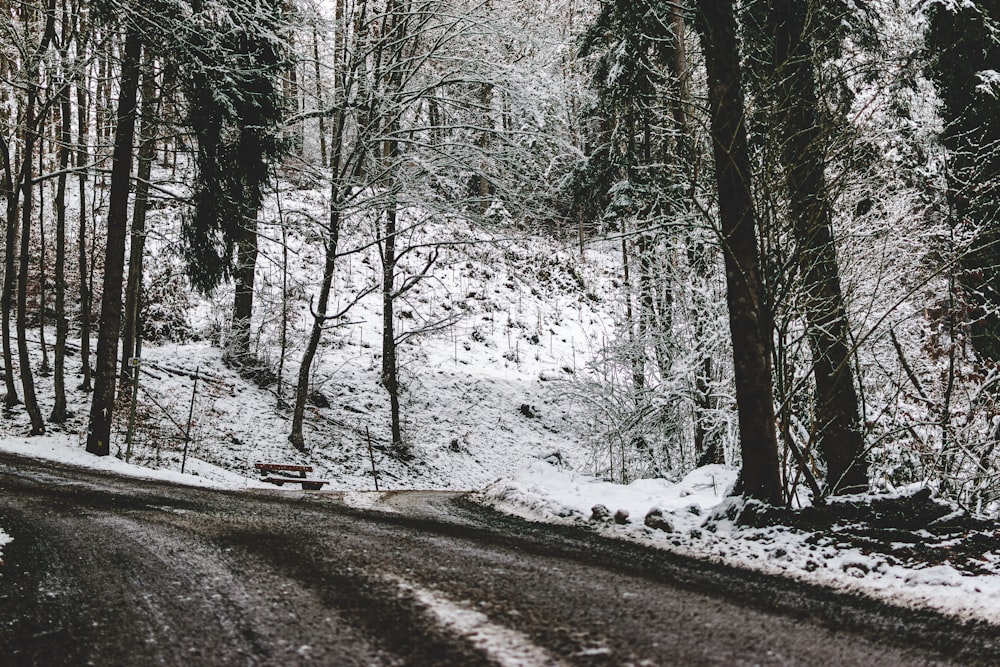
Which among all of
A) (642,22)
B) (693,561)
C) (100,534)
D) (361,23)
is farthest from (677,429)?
(361,23)

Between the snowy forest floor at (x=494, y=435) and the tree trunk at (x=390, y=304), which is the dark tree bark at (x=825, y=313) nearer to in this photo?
the snowy forest floor at (x=494, y=435)

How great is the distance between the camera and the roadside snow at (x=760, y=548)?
3338mm

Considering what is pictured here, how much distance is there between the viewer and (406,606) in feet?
9.00

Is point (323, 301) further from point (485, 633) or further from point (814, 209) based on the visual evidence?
point (485, 633)

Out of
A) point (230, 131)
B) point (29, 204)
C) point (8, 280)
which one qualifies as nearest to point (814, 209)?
point (230, 131)

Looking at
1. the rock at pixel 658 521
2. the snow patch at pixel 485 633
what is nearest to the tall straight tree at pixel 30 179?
the rock at pixel 658 521

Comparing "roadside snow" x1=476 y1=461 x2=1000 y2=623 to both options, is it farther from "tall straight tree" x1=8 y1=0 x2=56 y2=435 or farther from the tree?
"tall straight tree" x1=8 y1=0 x2=56 y2=435

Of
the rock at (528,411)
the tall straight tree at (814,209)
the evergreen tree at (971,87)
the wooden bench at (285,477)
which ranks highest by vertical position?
the evergreen tree at (971,87)

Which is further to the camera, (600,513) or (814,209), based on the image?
(600,513)

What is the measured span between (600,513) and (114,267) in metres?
10.0

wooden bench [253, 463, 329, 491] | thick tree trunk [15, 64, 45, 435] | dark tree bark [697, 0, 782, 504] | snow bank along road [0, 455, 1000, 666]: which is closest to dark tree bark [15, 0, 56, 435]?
thick tree trunk [15, 64, 45, 435]

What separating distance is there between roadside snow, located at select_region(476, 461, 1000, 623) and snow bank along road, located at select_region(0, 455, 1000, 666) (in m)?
0.30

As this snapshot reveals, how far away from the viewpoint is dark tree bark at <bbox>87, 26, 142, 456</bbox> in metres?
11.4

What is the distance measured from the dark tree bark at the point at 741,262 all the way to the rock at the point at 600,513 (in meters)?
1.15
